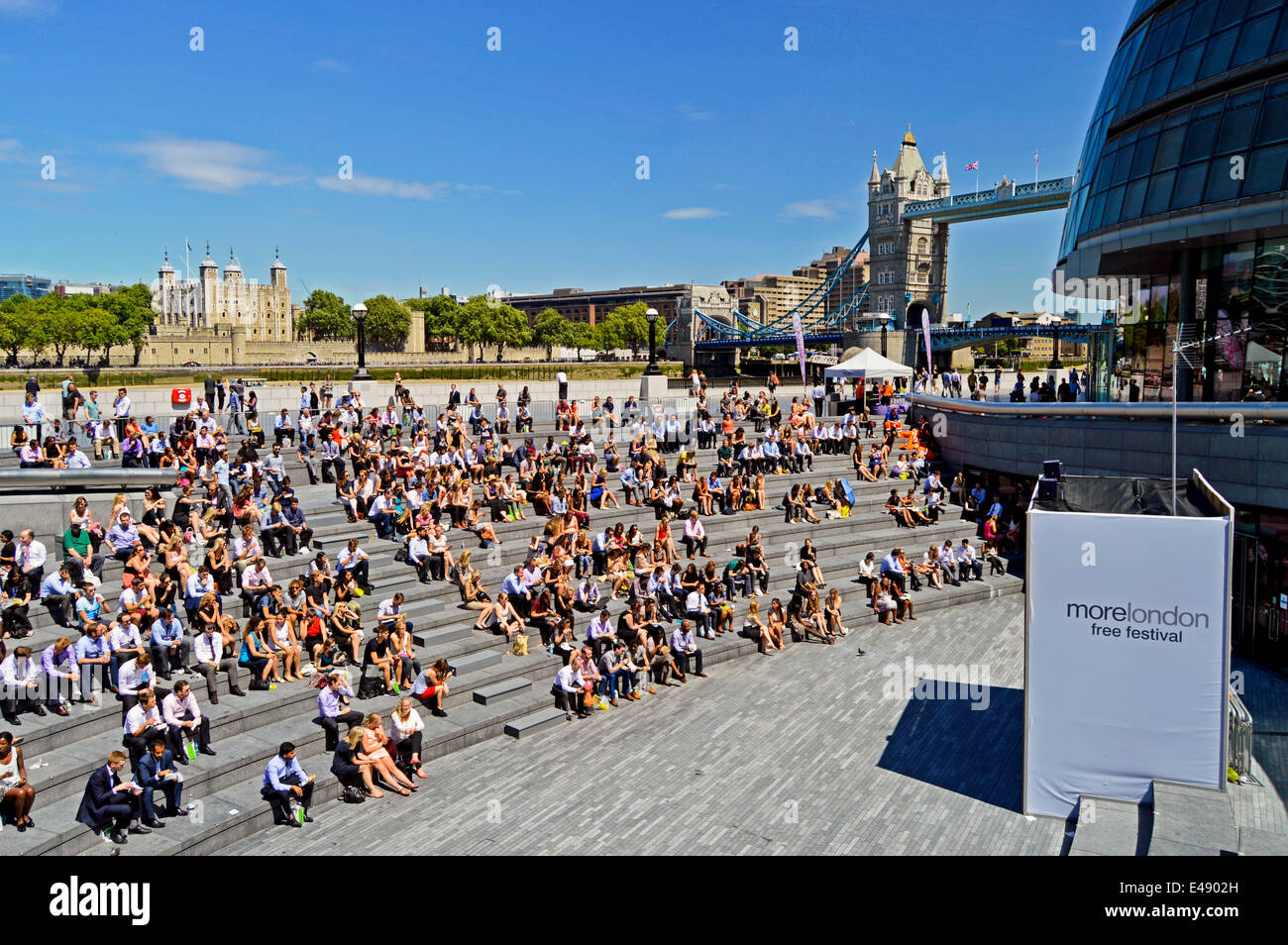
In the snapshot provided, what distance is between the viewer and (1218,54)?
72.1ft

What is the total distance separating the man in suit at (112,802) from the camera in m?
9.86

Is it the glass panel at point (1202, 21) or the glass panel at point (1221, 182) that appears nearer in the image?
the glass panel at point (1221, 182)

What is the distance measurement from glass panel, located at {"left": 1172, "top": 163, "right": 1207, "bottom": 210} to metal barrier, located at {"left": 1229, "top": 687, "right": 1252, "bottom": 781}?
45.6 feet

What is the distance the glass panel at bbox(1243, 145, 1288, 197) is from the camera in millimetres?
19906

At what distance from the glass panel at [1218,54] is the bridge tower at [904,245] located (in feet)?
407

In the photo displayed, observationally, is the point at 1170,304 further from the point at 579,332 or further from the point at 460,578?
the point at 579,332

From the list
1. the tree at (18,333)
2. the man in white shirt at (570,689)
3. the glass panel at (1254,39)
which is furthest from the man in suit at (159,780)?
the tree at (18,333)

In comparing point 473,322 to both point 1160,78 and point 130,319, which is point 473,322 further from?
point 1160,78

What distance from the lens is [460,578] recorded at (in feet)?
56.1

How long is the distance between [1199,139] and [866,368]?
522 inches

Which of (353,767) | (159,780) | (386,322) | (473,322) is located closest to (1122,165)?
(353,767)

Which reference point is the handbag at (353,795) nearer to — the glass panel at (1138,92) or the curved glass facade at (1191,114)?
the curved glass facade at (1191,114)

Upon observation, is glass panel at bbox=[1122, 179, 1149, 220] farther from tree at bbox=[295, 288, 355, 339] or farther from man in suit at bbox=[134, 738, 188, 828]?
tree at bbox=[295, 288, 355, 339]

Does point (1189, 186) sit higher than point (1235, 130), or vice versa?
point (1235, 130)
